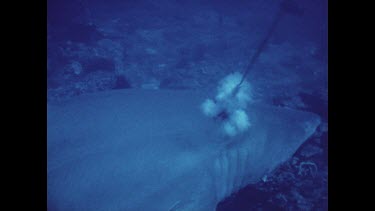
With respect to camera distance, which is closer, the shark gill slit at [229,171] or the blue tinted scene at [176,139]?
the blue tinted scene at [176,139]

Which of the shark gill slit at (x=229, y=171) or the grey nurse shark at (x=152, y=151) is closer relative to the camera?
the grey nurse shark at (x=152, y=151)

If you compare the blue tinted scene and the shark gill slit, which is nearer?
the blue tinted scene

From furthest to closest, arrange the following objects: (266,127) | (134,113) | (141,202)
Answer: (266,127), (134,113), (141,202)

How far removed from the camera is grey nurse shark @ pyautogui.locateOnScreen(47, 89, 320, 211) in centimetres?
240

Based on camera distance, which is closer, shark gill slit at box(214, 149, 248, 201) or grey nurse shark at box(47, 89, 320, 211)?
grey nurse shark at box(47, 89, 320, 211)

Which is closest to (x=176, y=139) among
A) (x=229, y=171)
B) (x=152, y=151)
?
(x=152, y=151)

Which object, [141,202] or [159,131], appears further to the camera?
[159,131]

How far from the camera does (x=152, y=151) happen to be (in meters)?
2.67

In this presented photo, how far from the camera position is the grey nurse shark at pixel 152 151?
7.86ft

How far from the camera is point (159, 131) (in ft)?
9.41
